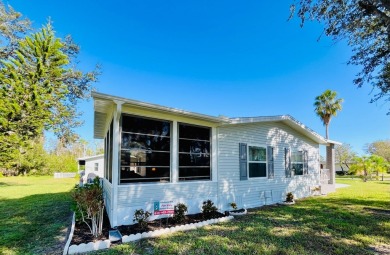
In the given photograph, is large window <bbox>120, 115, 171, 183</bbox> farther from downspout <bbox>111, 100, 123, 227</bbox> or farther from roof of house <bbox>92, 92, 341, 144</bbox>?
roof of house <bbox>92, 92, 341, 144</bbox>

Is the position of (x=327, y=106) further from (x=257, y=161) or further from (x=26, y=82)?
(x=26, y=82)

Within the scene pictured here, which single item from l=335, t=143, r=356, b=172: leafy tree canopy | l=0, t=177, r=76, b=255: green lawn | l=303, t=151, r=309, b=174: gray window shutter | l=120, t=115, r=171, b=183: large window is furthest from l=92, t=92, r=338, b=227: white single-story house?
l=335, t=143, r=356, b=172: leafy tree canopy

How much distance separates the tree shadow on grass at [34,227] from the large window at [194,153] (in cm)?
359

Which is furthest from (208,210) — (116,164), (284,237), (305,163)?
(305,163)

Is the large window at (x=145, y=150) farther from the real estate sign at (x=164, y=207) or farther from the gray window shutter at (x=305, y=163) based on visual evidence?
the gray window shutter at (x=305, y=163)

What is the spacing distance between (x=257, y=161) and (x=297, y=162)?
11.2ft

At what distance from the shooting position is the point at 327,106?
72.8 ft

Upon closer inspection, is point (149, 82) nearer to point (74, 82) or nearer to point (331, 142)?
point (74, 82)

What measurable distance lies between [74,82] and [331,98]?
23.3 metres

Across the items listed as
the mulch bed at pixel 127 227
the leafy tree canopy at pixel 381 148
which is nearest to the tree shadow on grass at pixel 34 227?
the mulch bed at pixel 127 227

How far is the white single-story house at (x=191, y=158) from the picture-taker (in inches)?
238

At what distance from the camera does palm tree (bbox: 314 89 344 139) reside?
2188 cm

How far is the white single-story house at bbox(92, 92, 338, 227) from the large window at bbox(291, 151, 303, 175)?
2.0 inches

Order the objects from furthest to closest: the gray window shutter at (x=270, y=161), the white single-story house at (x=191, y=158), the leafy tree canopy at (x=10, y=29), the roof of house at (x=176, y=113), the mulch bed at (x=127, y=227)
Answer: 1. the leafy tree canopy at (x=10, y=29)
2. the gray window shutter at (x=270, y=161)
3. the white single-story house at (x=191, y=158)
4. the roof of house at (x=176, y=113)
5. the mulch bed at (x=127, y=227)
